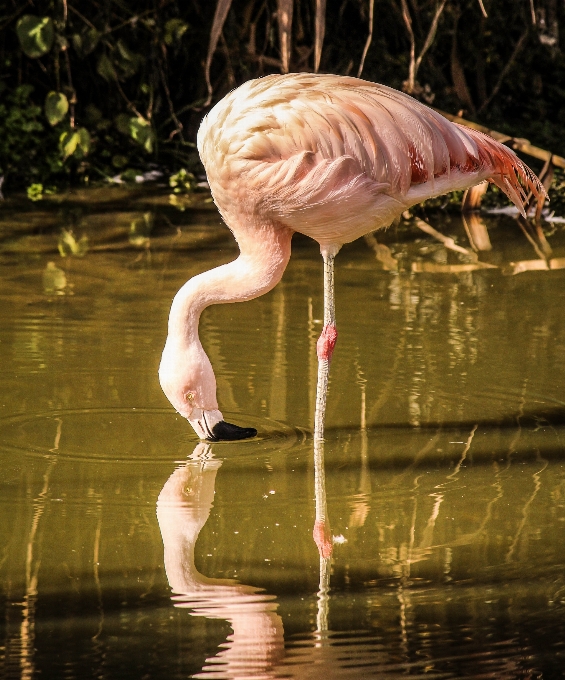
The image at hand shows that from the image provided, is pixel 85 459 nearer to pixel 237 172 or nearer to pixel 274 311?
pixel 237 172

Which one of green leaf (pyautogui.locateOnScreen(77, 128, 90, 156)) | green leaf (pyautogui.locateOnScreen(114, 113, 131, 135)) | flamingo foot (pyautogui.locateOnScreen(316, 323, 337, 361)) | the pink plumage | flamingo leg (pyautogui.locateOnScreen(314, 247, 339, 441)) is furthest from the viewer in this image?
green leaf (pyautogui.locateOnScreen(114, 113, 131, 135))

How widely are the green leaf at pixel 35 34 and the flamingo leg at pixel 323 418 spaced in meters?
5.41

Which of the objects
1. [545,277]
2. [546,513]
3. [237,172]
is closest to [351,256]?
[545,277]

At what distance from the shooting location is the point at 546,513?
13.0 ft

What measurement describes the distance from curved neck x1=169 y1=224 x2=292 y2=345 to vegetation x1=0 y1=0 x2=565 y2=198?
4728 millimetres

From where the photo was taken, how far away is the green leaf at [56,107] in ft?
31.3

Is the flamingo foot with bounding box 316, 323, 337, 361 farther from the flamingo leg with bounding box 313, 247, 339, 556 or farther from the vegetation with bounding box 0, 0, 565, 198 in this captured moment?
the vegetation with bounding box 0, 0, 565, 198

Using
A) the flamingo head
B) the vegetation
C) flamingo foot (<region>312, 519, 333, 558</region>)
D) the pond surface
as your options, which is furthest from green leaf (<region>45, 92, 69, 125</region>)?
flamingo foot (<region>312, 519, 333, 558</region>)

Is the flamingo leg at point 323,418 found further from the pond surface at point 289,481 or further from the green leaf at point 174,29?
the green leaf at point 174,29

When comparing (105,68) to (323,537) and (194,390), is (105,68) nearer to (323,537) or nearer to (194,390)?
(194,390)

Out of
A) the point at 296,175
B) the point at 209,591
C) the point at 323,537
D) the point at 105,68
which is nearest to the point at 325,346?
the point at 296,175

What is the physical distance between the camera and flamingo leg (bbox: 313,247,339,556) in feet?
12.4

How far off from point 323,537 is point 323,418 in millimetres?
863

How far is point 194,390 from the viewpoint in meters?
4.46
